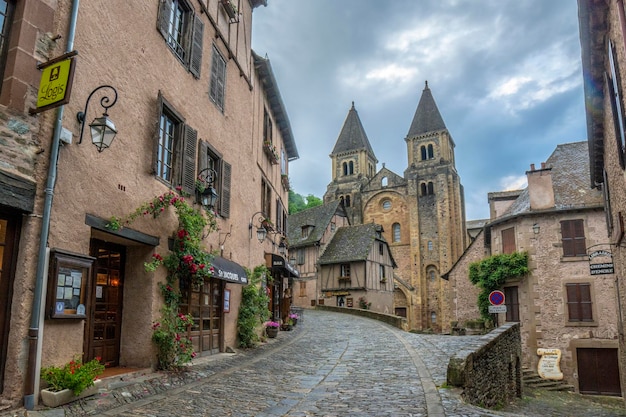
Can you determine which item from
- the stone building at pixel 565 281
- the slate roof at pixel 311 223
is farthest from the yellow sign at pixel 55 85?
the slate roof at pixel 311 223

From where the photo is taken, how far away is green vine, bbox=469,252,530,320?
66.5 feet

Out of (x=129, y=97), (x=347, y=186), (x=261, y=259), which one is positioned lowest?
(x=261, y=259)

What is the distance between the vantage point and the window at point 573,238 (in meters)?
19.3

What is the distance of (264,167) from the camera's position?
52.9 ft

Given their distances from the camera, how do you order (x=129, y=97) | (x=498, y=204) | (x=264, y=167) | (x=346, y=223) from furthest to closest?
1. (x=346, y=223)
2. (x=498, y=204)
3. (x=264, y=167)
4. (x=129, y=97)

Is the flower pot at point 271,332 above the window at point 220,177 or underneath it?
underneath

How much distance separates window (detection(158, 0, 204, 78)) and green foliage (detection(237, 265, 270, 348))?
5.83 m

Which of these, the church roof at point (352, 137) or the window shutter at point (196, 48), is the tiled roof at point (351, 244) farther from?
the church roof at point (352, 137)

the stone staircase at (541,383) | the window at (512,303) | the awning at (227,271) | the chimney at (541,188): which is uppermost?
the chimney at (541,188)

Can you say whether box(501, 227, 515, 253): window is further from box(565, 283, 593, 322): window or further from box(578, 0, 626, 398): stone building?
box(578, 0, 626, 398): stone building

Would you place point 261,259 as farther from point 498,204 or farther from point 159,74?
point 498,204

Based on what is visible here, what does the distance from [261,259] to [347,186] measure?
43711 mm

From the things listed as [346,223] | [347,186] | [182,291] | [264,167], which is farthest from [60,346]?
[347,186]

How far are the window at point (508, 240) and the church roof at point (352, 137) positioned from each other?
40.2 metres
